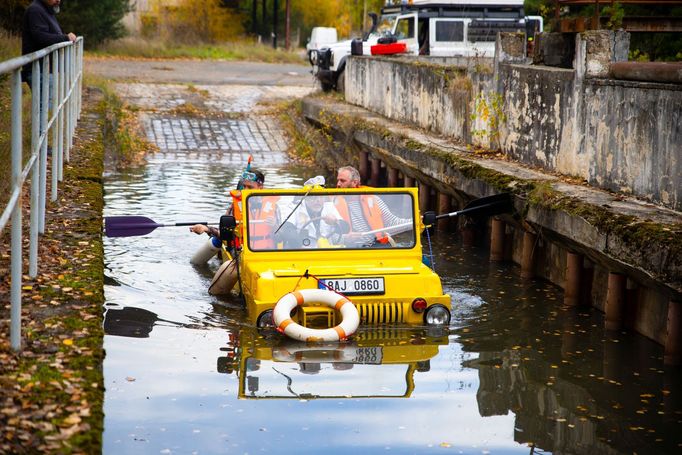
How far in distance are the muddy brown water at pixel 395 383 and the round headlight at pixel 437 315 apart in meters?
0.13

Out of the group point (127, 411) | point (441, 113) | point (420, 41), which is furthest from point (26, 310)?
point (420, 41)

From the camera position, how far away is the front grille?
10.1 meters

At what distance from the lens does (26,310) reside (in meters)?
7.60

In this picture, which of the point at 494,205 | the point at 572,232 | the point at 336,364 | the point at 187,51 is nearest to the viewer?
the point at 336,364

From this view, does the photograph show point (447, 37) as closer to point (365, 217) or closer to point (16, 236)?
point (365, 217)

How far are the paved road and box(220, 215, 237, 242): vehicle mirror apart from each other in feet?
76.5

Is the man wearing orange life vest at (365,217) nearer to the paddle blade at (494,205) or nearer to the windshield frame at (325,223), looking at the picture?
the windshield frame at (325,223)

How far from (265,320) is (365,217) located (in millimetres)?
1671

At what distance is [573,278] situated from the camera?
11.7 m

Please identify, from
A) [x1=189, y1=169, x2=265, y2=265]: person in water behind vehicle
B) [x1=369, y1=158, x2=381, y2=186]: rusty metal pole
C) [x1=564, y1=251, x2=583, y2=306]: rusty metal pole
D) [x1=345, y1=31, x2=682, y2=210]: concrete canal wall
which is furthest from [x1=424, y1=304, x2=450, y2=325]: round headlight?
[x1=369, y1=158, x2=381, y2=186]: rusty metal pole

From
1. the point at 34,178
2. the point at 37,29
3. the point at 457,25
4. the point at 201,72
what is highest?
the point at 457,25

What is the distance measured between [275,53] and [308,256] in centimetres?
3947

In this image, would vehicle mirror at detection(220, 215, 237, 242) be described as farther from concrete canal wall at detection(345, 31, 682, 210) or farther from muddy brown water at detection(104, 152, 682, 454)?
concrete canal wall at detection(345, 31, 682, 210)

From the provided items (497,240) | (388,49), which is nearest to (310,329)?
(497,240)
